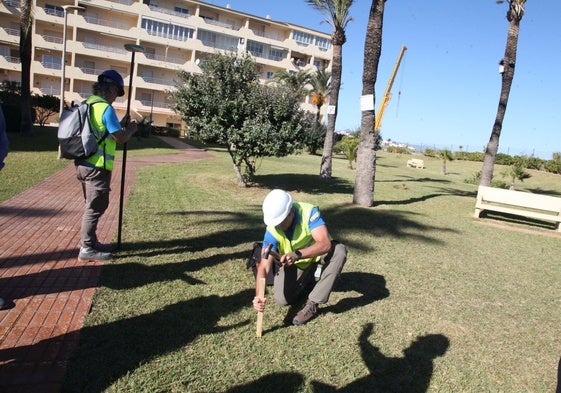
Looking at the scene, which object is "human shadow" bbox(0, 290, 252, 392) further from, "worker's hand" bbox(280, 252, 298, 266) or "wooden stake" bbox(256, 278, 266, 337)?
"worker's hand" bbox(280, 252, 298, 266)

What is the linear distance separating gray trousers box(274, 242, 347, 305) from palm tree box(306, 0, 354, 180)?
34.9ft

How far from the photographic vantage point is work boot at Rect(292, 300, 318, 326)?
3.74 meters

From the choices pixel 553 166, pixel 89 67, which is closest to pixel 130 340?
pixel 553 166

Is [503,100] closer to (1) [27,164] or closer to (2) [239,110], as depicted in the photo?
(2) [239,110]

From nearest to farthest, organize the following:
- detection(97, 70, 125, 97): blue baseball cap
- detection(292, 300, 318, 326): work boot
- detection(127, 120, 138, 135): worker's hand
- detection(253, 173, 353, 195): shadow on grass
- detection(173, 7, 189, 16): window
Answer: detection(292, 300, 318, 326): work boot < detection(97, 70, 125, 97): blue baseball cap < detection(127, 120, 138, 135): worker's hand < detection(253, 173, 353, 195): shadow on grass < detection(173, 7, 189, 16): window

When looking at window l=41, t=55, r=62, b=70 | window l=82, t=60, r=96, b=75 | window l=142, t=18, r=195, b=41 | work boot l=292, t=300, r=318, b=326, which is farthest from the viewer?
window l=142, t=18, r=195, b=41

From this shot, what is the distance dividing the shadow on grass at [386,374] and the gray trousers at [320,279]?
19.6 inches

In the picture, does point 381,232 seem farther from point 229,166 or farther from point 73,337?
point 229,166

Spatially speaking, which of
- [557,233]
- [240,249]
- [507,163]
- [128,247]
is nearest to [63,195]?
[128,247]

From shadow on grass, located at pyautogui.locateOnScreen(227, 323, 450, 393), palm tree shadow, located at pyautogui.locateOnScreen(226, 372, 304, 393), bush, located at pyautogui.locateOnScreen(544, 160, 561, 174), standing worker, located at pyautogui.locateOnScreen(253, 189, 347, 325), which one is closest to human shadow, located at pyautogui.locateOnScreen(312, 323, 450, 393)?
shadow on grass, located at pyautogui.locateOnScreen(227, 323, 450, 393)

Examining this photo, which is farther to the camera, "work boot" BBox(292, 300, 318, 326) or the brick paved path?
"work boot" BBox(292, 300, 318, 326)

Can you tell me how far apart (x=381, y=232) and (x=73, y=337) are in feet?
18.0

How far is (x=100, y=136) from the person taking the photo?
4.25 meters

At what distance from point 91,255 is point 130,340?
1769mm
